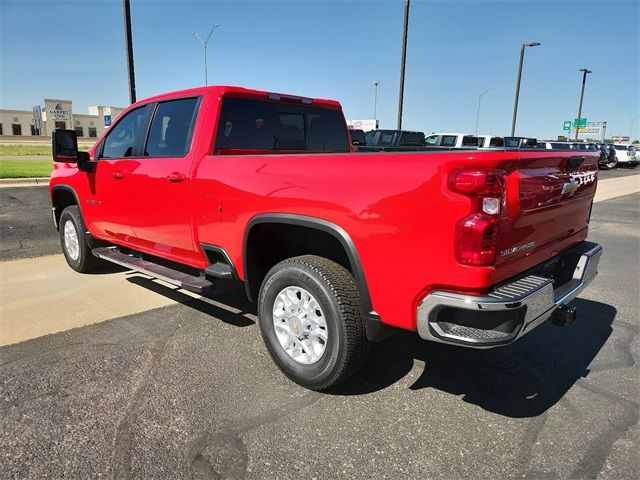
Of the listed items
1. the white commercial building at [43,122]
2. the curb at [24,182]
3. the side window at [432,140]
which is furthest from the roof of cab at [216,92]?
the white commercial building at [43,122]

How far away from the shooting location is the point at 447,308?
250cm

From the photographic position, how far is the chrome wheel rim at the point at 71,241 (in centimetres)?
588

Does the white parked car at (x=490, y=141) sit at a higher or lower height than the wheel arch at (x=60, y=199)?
higher

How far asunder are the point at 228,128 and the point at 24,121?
105 m

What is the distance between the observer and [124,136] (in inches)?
196

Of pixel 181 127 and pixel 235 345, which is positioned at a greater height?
pixel 181 127

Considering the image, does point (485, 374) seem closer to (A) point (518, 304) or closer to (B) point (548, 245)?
(B) point (548, 245)

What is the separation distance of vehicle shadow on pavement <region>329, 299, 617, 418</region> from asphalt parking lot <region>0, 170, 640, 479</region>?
14 millimetres

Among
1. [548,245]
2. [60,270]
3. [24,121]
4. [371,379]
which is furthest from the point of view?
[24,121]

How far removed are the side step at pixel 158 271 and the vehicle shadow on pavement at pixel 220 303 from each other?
24cm

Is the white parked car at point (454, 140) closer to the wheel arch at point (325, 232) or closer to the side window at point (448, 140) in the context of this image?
the side window at point (448, 140)

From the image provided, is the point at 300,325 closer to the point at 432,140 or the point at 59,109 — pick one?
the point at 432,140

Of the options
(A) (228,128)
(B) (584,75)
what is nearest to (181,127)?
(A) (228,128)

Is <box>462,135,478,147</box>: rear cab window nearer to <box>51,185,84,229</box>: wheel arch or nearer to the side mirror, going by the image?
<box>51,185,84,229</box>: wheel arch
